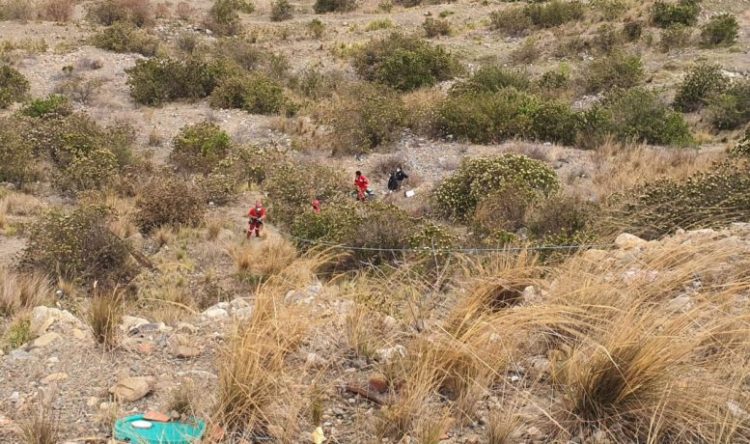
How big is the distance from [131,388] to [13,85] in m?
16.3

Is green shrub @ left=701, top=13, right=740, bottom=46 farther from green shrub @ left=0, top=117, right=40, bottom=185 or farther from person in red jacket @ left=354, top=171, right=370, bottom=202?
green shrub @ left=0, top=117, right=40, bottom=185

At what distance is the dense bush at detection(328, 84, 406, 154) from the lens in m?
14.9

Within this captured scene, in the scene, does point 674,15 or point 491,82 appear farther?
point 674,15

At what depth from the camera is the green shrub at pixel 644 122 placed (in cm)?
1446

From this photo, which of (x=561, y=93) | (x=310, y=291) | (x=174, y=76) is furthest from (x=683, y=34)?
(x=310, y=291)

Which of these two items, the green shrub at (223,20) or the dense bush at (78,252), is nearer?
the dense bush at (78,252)

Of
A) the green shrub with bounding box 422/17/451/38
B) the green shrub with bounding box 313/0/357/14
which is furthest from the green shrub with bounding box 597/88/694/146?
the green shrub with bounding box 313/0/357/14

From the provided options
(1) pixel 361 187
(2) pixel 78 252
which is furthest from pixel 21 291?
(1) pixel 361 187

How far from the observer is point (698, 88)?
54.6 feet

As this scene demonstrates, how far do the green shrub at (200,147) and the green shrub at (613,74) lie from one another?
9708mm

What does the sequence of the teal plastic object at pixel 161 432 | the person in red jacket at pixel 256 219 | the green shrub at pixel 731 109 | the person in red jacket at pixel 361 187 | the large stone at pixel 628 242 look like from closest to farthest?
the teal plastic object at pixel 161 432
the large stone at pixel 628 242
the person in red jacket at pixel 256 219
the person in red jacket at pixel 361 187
the green shrub at pixel 731 109

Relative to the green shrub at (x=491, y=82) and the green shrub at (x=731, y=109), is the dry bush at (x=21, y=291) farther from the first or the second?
the green shrub at (x=731, y=109)

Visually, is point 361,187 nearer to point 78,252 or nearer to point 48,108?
point 78,252

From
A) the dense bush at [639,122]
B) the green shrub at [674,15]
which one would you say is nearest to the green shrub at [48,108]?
the dense bush at [639,122]
